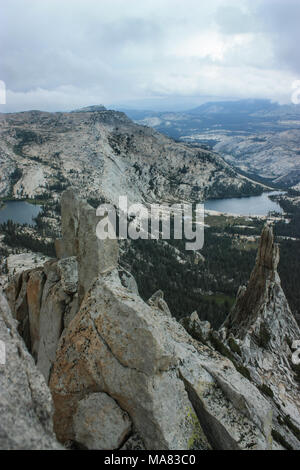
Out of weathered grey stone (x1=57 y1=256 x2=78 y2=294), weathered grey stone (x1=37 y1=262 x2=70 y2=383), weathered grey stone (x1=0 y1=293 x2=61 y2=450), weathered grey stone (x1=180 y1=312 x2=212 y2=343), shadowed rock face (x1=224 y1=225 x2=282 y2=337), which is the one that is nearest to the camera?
weathered grey stone (x1=0 y1=293 x2=61 y2=450)

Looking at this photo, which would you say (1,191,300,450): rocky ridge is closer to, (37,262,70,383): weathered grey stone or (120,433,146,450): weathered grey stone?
(120,433,146,450): weathered grey stone

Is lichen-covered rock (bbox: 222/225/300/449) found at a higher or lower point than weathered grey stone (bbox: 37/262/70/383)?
lower

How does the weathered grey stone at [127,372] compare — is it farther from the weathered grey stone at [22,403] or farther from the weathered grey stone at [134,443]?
the weathered grey stone at [22,403]

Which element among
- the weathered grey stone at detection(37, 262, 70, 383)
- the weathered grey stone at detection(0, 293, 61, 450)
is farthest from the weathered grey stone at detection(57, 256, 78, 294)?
the weathered grey stone at detection(0, 293, 61, 450)

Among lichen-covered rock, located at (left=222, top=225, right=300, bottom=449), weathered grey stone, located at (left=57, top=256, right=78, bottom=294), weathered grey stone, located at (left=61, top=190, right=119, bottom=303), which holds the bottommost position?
lichen-covered rock, located at (left=222, top=225, right=300, bottom=449)

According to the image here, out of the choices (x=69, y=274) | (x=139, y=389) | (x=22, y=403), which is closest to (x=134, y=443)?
(x=139, y=389)

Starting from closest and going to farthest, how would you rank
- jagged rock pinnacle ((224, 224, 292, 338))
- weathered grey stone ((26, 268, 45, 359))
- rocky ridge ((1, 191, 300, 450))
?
rocky ridge ((1, 191, 300, 450)) → weathered grey stone ((26, 268, 45, 359)) → jagged rock pinnacle ((224, 224, 292, 338))
